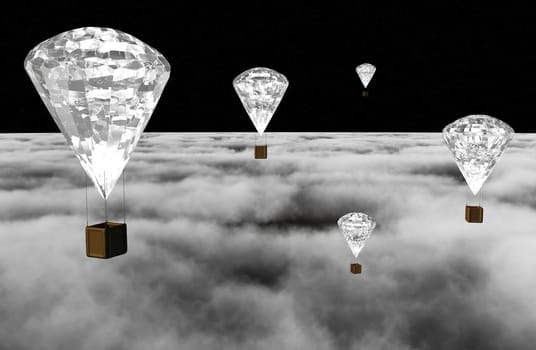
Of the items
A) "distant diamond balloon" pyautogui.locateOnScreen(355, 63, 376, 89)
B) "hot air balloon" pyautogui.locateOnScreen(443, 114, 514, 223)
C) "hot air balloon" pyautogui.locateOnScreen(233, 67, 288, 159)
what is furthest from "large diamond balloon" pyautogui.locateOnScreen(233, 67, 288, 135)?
"distant diamond balloon" pyautogui.locateOnScreen(355, 63, 376, 89)

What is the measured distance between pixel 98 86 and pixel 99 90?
0.17 feet

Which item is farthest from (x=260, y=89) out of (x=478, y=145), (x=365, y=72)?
(x=365, y=72)

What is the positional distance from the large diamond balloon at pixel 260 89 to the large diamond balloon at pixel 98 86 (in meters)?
8.09

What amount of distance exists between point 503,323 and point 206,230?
39505mm

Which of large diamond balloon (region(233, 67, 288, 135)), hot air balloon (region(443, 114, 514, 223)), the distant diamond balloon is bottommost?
hot air balloon (region(443, 114, 514, 223))

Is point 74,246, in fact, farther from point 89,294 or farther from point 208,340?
point 208,340

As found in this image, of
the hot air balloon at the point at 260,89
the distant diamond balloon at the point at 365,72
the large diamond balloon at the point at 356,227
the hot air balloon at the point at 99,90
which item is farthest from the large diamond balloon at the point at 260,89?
the hot air balloon at the point at 99,90

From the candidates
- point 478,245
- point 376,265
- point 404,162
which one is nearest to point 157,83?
point 478,245

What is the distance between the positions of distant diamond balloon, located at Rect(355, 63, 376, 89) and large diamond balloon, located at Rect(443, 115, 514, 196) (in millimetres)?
6777

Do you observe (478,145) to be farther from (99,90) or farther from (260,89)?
(99,90)

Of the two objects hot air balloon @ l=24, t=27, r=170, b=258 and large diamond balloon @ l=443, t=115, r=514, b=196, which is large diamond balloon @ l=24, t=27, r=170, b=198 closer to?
hot air balloon @ l=24, t=27, r=170, b=258

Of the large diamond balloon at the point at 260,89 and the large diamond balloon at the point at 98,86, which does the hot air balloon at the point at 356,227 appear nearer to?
the large diamond balloon at the point at 260,89

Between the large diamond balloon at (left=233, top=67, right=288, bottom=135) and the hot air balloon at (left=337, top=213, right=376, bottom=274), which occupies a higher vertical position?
the large diamond balloon at (left=233, top=67, right=288, bottom=135)

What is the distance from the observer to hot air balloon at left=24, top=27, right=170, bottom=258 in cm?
605
